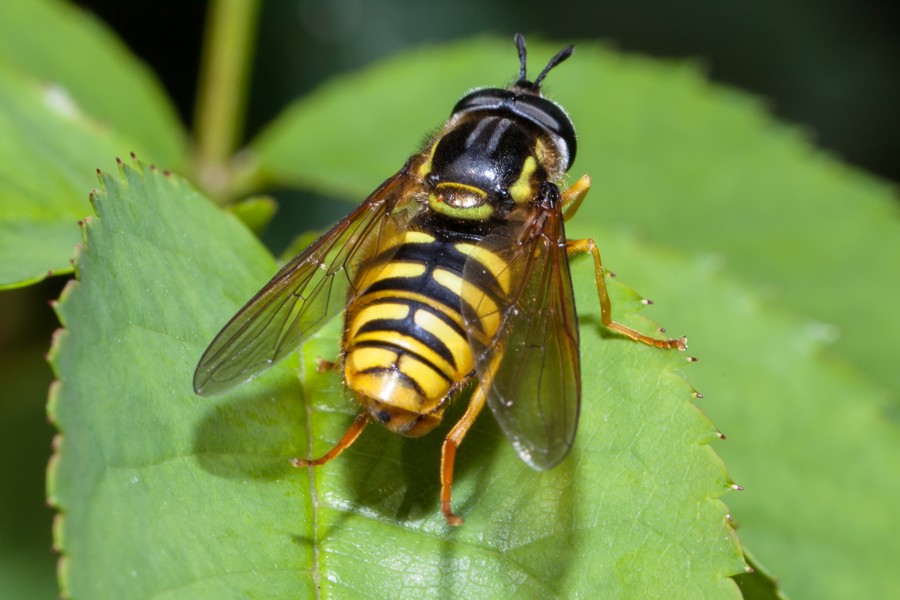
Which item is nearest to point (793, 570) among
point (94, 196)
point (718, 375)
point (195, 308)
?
point (718, 375)

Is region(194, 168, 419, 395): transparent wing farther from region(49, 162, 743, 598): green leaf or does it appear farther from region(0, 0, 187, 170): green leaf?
region(0, 0, 187, 170): green leaf

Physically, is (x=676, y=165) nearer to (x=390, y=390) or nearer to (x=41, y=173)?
(x=41, y=173)

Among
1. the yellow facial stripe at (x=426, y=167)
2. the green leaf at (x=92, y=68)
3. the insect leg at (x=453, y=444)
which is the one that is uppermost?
the yellow facial stripe at (x=426, y=167)

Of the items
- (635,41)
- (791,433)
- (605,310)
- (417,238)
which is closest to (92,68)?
(417,238)

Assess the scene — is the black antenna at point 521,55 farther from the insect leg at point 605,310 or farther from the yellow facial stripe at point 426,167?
the insect leg at point 605,310

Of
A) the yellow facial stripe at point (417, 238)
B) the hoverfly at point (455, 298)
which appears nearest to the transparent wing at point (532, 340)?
the hoverfly at point (455, 298)

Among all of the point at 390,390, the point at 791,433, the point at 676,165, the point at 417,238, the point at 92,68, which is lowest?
the point at 791,433

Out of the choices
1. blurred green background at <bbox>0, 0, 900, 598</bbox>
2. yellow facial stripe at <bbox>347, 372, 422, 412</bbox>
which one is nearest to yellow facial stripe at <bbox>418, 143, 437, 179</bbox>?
yellow facial stripe at <bbox>347, 372, 422, 412</bbox>
